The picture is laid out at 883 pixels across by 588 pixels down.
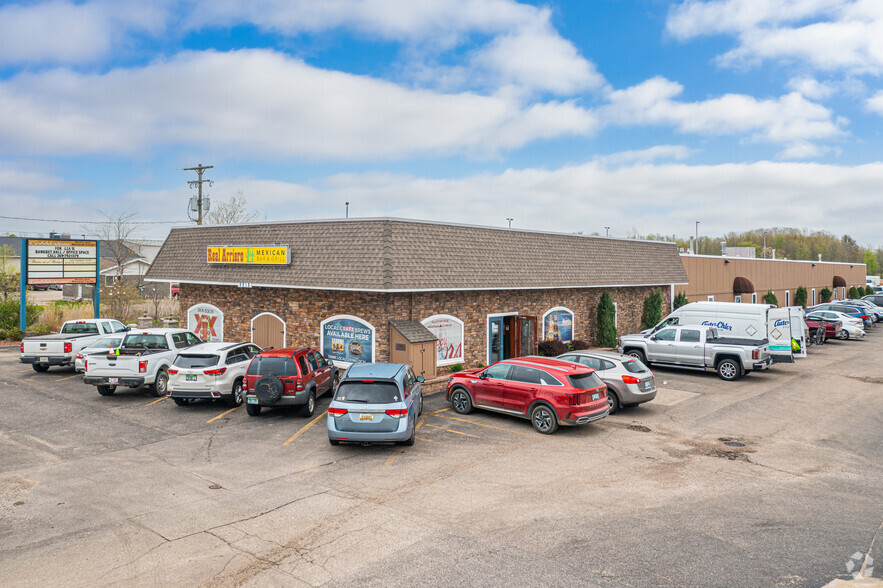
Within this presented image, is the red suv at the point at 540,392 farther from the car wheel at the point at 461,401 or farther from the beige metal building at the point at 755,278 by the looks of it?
the beige metal building at the point at 755,278

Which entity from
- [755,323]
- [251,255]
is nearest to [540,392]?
[251,255]

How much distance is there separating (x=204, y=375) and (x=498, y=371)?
7.95 metres

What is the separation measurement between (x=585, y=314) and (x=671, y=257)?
9.50 metres

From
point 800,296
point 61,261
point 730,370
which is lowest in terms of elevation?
point 730,370

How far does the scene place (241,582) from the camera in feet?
23.0

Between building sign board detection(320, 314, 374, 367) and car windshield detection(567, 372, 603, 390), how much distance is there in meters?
7.49

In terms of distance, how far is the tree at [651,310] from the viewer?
30.8m

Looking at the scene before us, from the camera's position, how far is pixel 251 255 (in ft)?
71.2

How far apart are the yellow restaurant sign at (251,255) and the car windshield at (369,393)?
9301 millimetres

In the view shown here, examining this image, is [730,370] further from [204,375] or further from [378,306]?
[204,375]

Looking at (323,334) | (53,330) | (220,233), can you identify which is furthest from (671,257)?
(53,330)

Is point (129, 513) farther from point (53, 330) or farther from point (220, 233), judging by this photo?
point (53, 330)

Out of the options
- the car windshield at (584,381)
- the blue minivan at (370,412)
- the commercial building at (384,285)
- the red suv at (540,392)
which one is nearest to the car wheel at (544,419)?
the red suv at (540,392)

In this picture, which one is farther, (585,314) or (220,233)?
(585,314)
